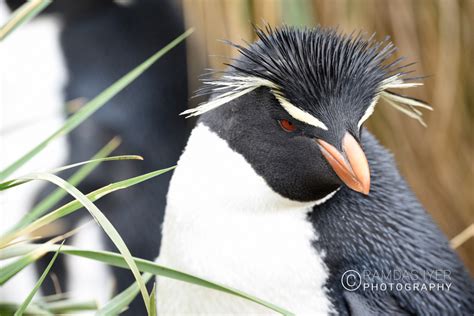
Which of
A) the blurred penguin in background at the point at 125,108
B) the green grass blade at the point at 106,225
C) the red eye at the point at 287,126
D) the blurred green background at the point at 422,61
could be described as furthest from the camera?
the blurred penguin in background at the point at 125,108

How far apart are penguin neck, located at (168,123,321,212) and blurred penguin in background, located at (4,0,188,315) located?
32.9 inches

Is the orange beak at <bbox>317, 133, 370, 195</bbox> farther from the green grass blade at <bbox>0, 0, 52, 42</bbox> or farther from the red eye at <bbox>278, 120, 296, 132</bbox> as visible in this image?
the green grass blade at <bbox>0, 0, 52, 42</bbox>

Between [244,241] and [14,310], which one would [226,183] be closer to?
[244,241]

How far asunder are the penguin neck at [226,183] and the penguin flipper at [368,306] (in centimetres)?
14

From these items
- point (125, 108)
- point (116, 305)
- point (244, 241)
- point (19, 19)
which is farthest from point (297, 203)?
point (125, 108)

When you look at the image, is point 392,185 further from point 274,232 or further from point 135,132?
point 135,132

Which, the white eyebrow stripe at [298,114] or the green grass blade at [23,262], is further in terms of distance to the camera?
the white eyebrow stripe at [298,114]

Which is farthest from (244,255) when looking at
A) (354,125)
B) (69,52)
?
(69,52)

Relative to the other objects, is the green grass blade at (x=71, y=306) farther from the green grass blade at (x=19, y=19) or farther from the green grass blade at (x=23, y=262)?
the green grass blade at (x=19, y=19)

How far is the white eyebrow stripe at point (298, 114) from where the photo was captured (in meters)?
0.96

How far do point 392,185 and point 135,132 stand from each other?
1025 mm

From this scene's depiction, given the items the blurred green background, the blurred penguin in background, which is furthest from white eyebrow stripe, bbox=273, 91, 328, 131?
the blurred penguin in background

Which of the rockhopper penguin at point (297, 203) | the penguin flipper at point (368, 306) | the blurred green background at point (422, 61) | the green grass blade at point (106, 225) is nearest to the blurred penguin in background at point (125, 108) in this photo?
the blurred green background at point (422, 61)

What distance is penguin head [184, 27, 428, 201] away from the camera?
0.96 meters
